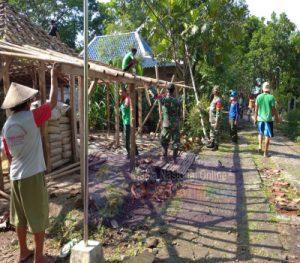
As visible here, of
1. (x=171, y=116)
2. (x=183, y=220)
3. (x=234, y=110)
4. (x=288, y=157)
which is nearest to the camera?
(x=183, y=220)

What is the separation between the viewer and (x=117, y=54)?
20469 mm

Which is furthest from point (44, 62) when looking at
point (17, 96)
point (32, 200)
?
point (32, 200)

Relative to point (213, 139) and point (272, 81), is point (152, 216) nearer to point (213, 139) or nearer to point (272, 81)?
point (213, 139)

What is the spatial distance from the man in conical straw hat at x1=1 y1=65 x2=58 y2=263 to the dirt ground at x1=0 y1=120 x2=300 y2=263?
696mm

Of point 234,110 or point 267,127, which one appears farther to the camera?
point 234,110

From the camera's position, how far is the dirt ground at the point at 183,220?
13.5 ft

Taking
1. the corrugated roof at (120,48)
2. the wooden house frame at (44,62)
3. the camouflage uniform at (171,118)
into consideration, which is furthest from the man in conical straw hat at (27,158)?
the corrugated roof at (120,48)

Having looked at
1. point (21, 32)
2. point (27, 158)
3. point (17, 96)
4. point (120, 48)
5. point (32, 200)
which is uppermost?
point (120, 48)

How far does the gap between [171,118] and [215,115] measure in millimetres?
2729

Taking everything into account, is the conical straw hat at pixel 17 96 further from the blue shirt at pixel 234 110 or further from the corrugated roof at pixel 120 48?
the corrugated roof at pixel 120 48

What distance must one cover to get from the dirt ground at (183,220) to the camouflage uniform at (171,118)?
99 cm

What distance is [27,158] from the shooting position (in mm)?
3617

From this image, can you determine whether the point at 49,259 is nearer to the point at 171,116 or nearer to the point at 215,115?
the point at 171,116

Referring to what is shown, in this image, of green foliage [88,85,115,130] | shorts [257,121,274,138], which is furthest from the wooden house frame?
green foliage [88,85,115,130]
